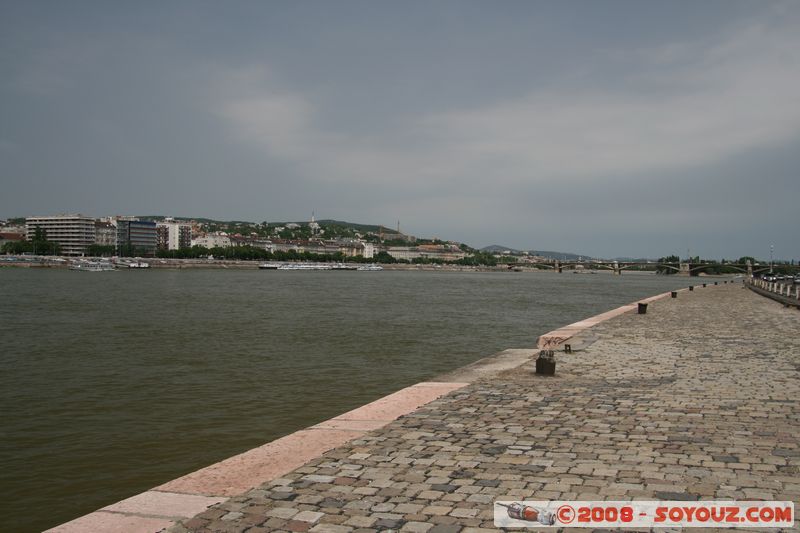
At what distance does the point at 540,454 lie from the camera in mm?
5609

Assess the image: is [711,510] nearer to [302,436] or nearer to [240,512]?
[240,512]

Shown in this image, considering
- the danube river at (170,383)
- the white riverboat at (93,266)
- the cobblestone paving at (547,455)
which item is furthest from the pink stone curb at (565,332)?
the white riverboat at (93,266)

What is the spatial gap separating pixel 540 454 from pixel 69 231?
193 m

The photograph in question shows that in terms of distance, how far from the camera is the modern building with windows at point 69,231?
17425cm

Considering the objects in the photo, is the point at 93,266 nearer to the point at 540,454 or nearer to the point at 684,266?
the point at 540,454

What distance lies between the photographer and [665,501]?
447 centimetres

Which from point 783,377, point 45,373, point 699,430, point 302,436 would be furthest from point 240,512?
point 45,373

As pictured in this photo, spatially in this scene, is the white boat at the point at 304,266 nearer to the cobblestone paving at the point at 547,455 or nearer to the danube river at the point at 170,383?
the danube river at the point at 170,383

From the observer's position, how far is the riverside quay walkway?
4.39m

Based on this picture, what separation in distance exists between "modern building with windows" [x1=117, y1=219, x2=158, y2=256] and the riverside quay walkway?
182 metres

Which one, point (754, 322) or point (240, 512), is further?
point (754, 322)

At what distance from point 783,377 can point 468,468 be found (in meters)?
6.85

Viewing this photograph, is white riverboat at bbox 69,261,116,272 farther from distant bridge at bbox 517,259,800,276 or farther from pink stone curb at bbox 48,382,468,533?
pink stone curb at bbox 48,382,468,533

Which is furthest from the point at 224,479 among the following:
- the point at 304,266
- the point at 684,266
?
the point at 684,266
